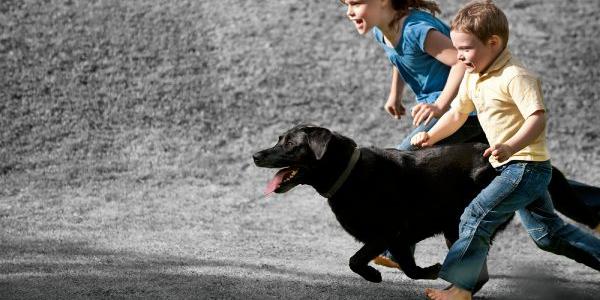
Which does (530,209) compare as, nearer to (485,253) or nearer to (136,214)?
(485,253)

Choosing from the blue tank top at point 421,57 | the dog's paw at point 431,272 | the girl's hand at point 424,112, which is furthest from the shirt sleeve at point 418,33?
the dog's paw at point 431,272

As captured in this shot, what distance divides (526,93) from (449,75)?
31.8 inches

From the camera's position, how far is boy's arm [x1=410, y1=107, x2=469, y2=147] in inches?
168

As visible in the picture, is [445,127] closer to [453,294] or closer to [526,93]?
[526,93]

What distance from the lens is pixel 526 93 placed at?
3791 mm

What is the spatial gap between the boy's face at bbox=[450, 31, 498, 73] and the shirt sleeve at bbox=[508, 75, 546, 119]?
0.19m

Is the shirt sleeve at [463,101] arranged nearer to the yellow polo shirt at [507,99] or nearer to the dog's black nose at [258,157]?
the yellow polo shirt at [507,99]

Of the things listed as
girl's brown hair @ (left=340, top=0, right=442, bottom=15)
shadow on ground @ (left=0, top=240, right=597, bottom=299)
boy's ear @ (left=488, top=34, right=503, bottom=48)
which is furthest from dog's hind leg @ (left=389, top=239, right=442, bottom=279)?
girl's brown hair @ (left=340, top=0, right=442, bottom=15)

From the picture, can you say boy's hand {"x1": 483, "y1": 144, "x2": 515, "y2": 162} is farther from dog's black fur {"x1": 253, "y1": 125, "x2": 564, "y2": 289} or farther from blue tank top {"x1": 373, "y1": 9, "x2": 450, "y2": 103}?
blue tank top {"x1": 373, "y1": 9, "x2": 450, "y2": 103}

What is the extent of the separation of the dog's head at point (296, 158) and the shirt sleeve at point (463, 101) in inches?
26.2

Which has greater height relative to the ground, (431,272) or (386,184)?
(386,184)

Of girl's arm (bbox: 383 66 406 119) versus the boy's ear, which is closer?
the boy's ear

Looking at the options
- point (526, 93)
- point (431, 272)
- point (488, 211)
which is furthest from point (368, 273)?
point (526, 93)

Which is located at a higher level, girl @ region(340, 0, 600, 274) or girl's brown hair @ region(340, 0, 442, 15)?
girl's brown hair @ region(340, 0, 442, 15)
